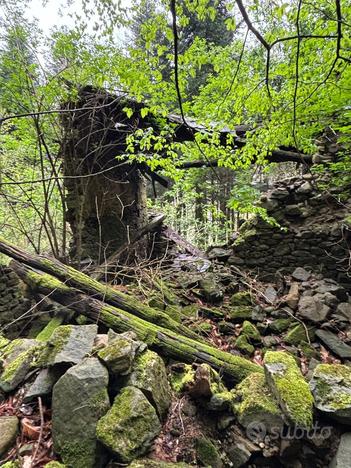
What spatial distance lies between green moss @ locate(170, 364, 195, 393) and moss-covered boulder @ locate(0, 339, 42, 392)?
1196 millimetres

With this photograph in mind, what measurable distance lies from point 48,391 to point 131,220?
4.30m

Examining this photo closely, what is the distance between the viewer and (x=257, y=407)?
1971mm

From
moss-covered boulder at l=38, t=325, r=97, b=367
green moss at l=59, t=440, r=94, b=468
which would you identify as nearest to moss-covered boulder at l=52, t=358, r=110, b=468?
green moss at l=59, t=440, r=94, b=468

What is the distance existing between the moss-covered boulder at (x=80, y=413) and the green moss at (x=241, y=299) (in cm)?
278

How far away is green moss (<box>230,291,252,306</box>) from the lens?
13.6 ft

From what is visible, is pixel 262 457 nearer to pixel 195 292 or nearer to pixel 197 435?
pixel 197 435

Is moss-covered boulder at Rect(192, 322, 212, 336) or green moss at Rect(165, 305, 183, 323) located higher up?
green moss at Rect(165, 305, 183, 323)

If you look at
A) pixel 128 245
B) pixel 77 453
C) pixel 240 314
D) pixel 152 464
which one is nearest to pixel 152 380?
pixel 152 464

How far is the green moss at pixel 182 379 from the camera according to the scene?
86.1 inches

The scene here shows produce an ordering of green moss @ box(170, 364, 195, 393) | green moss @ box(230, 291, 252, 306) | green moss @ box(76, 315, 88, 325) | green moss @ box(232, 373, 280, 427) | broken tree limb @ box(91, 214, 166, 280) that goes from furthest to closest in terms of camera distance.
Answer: broken tree limb @ box(91, 214, 166, 280), green moss @ box(230, 291, 252, 306), green moss @ box(76, 315, 88, 325), green moss @ box(170, 364, 195, 393), green moss @ box(232, 373, 280, 427)

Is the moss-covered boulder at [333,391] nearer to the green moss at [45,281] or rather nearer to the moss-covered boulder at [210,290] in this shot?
the moss-covered boulder at [210,290]

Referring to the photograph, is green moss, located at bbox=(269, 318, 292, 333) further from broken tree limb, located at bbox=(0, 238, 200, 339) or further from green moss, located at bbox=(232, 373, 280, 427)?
green moss, located at bbox=(232, 373, 280, 427)

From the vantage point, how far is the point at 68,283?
3012 mm

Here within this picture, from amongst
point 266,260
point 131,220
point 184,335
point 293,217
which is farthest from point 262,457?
point 131,220
